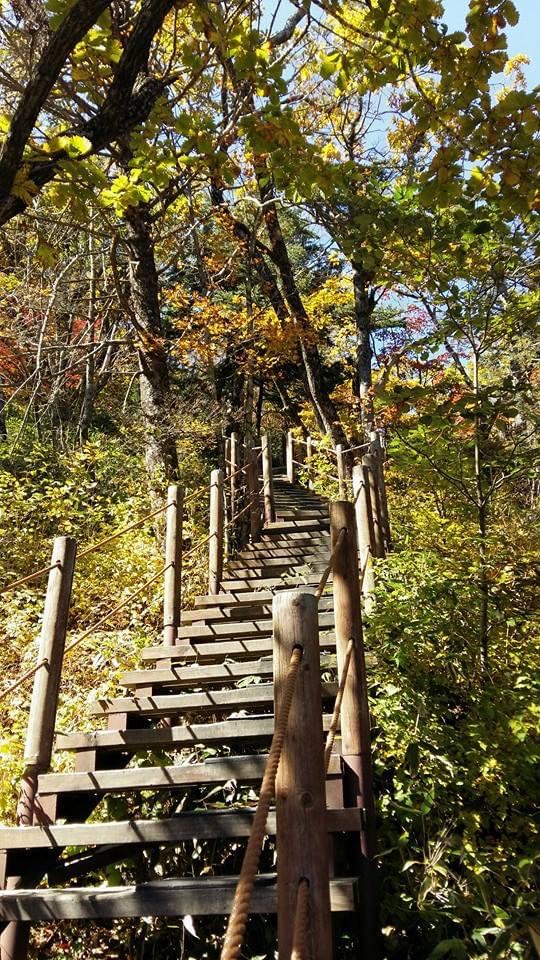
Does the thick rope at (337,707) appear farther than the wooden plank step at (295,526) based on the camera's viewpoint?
No

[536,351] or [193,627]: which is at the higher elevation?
[536,351]

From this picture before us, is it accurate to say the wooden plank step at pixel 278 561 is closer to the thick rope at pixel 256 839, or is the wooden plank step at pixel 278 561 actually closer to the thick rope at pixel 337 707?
the thick rope at pixel 337 707

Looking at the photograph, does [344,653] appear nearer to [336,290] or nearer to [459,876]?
[459,876]

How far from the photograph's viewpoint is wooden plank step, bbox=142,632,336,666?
4.41m

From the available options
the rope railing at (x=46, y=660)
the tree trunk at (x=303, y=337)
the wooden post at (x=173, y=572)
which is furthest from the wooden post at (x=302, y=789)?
the tree trunk at (x=303, y=337)

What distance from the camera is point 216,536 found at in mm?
6465

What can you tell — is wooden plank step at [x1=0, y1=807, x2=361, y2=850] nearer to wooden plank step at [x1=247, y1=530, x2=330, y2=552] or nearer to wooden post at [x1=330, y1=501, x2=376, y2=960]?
wooden post at [x1=330, y1=501, x2=376, y2=960]

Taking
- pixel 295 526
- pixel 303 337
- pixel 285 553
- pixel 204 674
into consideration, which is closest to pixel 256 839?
pixel 204 674

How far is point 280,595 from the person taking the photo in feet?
6.34

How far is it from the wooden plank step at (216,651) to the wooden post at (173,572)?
0.84ft

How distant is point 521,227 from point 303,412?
13153 millimetres

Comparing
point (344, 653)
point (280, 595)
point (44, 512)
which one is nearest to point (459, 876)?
point (344, 653)

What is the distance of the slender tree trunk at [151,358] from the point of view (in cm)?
929

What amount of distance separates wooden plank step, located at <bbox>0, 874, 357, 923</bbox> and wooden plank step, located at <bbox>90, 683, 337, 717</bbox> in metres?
0.97
